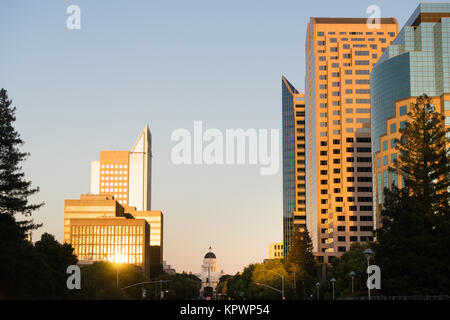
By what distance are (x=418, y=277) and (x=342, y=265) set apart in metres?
58.7

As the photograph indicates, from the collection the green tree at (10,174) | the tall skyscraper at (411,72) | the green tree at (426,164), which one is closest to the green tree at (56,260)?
the green tree at (10,174)

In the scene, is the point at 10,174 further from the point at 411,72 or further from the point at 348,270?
the point at 411,72

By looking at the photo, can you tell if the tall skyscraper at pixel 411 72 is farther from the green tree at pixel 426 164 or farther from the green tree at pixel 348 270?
the green tree at pixel 426 164

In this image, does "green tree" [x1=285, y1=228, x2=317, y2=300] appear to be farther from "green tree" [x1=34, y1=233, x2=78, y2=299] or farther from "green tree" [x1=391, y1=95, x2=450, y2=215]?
"green tree" [x1=391, y1=95, x2=450, y2=215]

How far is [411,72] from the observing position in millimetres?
167125

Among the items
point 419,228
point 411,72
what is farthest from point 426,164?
point 411,72

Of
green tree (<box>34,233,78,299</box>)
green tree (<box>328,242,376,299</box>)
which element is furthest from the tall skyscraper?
green tree (<box>34,233,78,299</box>)

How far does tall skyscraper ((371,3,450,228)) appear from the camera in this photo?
6540 inches

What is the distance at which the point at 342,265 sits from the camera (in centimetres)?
12350

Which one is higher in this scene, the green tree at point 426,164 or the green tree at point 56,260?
the green tree at point 426,164

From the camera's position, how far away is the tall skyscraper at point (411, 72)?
16612cm

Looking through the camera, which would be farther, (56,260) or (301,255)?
(301,255)

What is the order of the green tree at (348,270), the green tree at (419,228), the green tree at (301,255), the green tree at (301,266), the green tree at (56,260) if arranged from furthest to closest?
the green tree at (301,255), the green tree at (301,266), the green tree at (348,270), the green tree at (56,260), the green tree at (419,228)
